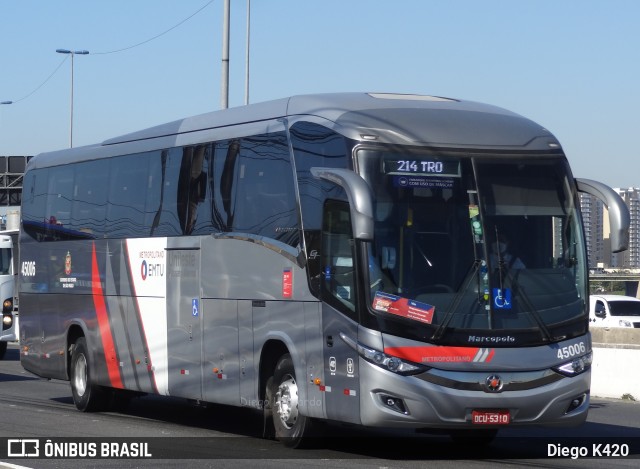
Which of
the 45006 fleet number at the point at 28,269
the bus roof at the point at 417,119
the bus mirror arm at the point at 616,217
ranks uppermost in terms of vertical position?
the bus roof at the point at 417,119

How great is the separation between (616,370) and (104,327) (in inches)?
335

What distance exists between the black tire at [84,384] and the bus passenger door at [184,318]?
2703 millimetres

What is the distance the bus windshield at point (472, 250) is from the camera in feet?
38.3

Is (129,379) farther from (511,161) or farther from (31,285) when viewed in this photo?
(511,161)

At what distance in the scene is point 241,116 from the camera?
1472 centimetres

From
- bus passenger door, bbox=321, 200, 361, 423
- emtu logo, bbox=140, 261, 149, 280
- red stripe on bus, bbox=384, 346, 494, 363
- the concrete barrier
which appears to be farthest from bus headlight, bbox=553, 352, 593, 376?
the concrete barrier

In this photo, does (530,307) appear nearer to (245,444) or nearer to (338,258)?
(338,258)

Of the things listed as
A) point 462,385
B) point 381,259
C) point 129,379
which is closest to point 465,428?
point 462,385

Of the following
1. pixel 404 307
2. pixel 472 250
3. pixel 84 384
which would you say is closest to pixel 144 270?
pixel 84 384

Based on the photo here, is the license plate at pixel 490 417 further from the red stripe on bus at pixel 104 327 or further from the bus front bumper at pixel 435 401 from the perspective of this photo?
the red stripe on bus at pixel 104 327

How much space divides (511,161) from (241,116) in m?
3.66

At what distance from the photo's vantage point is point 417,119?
41.0 feet

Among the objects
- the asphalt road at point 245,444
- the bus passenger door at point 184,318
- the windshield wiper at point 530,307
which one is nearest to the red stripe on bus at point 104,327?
the asphalt road at point 245,444

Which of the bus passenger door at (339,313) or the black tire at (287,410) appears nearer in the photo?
the bus passenger door at (339,313)
